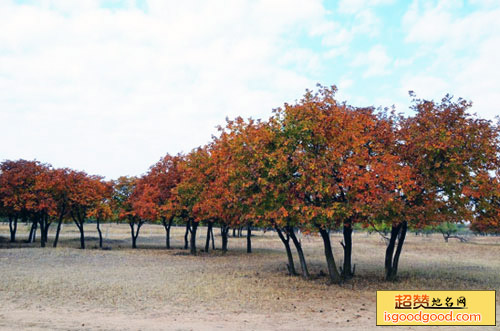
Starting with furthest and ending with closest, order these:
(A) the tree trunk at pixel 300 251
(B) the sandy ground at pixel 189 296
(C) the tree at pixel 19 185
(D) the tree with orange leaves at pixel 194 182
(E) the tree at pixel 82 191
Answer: (E) the tree at pixel 82 191, (C) the tree at pixel 19 185, (D) the tree with orange leaves at pixel 194 182, (A) the tree trunk at pixel 300 251, (B) the sandy ground at pixel 189 296

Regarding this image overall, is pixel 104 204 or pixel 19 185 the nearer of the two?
pixel 19 185

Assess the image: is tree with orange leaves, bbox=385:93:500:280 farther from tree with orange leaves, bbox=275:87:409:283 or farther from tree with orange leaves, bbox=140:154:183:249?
tree with orange leaves, bbox=140:154:183:249

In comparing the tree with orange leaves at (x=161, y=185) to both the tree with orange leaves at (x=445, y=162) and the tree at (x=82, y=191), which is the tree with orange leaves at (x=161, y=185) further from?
the tree with orange leaves at (x=445, y=162)

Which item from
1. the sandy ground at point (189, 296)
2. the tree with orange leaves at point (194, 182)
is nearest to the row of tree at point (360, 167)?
the sandy ground at point (189, 296)

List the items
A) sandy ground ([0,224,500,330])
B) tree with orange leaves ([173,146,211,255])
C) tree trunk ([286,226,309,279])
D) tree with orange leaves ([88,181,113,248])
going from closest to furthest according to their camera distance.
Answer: sandy ground ([0,224,500,330])
tree trunk ([286,226,309,279])
tree with orange leaves ([173,146,211,255])
tree with orange leaves ([88,181,113,248])

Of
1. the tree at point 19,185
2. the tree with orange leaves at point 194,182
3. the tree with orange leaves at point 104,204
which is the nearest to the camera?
the tree with orange leaves at point 194,182

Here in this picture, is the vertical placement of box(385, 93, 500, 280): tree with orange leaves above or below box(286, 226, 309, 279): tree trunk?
above

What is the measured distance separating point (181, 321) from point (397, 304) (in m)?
6.28

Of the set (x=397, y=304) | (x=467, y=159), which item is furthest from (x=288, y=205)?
(x=467, y=159)

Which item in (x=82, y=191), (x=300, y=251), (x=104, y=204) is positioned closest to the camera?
(x=300, y=251)

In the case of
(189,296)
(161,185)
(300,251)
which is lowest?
(189,296)

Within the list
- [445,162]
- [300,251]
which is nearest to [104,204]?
[300,251]

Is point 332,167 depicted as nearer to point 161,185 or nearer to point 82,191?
point 161,185

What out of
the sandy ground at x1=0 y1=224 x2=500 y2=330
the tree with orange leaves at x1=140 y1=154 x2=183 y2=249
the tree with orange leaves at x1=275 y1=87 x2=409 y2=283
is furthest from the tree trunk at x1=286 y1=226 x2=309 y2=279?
the tree with orange leaves at x1=140 y1=154 x2=183 y2=249
